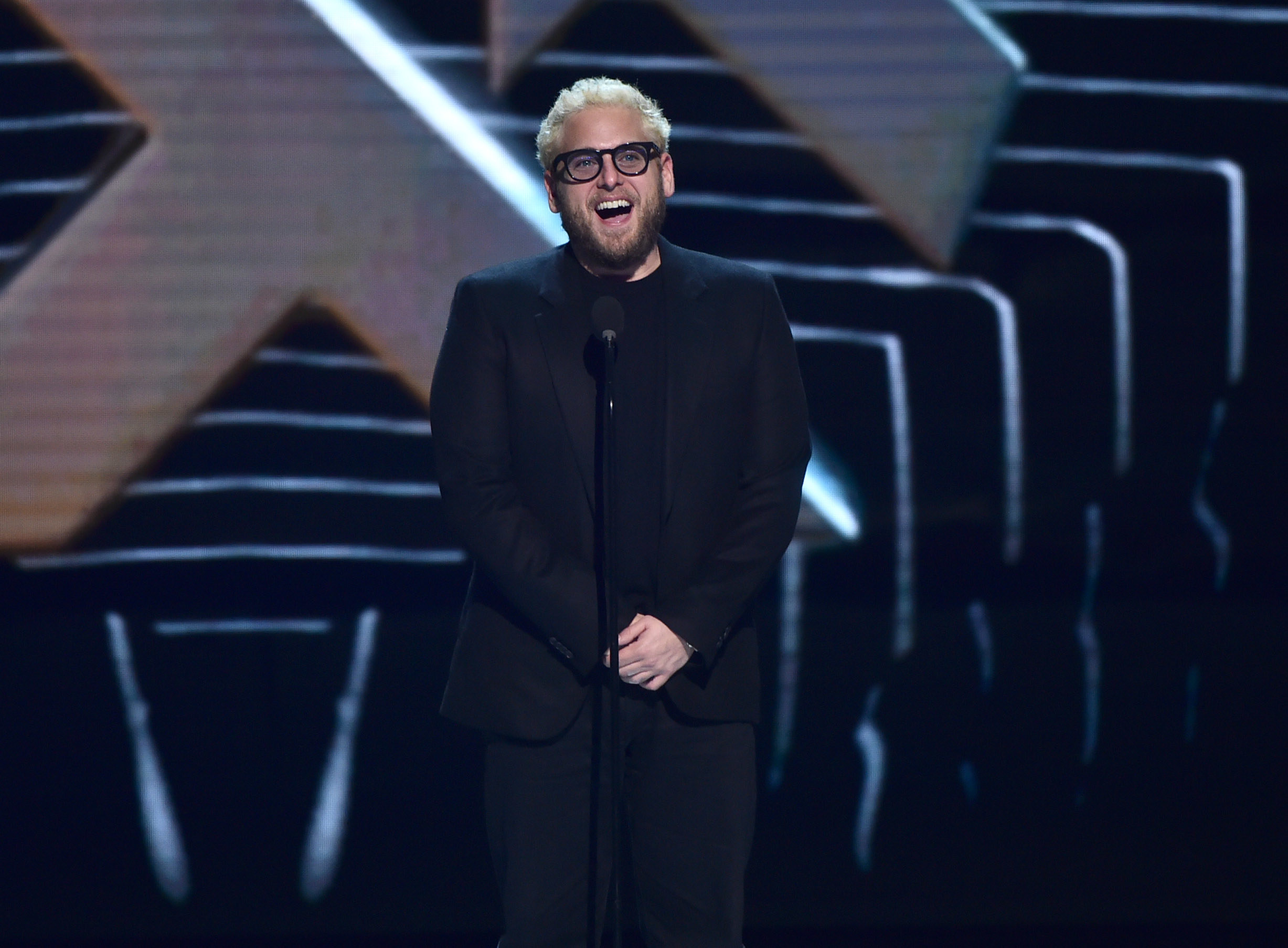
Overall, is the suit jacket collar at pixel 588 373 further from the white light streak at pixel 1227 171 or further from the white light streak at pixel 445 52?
the white light streak at pixel 1227 171

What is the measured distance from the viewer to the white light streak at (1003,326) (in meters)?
2.99

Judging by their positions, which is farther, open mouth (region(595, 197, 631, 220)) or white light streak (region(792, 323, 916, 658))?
white light streak (region(792, 323, 916, 658))

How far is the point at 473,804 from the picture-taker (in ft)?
9.95

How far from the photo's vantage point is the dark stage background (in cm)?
296

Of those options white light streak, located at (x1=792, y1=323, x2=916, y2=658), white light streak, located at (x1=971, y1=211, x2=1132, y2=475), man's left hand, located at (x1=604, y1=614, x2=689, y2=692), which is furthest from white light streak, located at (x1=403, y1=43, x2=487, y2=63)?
man's left hand, located at (x1=604, y1=614, x2=689, y2=692)

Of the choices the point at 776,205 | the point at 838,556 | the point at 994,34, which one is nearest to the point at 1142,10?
the point at 994,34

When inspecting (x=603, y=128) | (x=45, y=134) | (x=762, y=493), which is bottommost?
(x=762, y=493)

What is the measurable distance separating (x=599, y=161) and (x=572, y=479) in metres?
0.45

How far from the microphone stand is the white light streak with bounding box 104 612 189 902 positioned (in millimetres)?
1584

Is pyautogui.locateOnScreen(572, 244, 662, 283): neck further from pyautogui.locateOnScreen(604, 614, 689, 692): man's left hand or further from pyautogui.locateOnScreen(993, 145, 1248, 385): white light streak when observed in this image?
pyautogui.locateOnScreen(993, 145, 1248, 385): white light streak

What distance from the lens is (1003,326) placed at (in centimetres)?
300

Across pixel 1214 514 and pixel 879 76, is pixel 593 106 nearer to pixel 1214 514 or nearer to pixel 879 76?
pixel 879 76

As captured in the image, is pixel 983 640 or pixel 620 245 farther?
pixel 983 640

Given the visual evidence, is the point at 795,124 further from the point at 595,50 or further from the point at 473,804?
the point at 473,804
